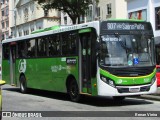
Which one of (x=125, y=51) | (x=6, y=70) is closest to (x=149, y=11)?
(x=6, y=70)

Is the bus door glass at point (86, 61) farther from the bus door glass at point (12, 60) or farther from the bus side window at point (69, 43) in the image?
the bus door glass at point (12, 60)

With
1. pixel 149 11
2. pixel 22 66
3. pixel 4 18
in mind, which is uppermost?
pixel 4 18

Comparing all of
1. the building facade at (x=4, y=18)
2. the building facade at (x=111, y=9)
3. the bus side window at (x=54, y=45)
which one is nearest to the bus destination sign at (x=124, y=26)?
the bus side window at (x=54, y=45)

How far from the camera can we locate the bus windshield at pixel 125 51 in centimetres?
1356

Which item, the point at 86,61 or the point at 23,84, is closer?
the point at 86,61

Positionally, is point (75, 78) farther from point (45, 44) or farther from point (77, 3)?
point (77, 3)

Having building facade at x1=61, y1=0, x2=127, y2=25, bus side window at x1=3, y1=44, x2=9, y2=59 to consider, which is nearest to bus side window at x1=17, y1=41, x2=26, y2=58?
bus side window at x1=3, y1=44, x2=9, y2=59

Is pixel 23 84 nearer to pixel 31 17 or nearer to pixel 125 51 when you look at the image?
pixel 125 51

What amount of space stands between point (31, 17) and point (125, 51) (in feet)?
213

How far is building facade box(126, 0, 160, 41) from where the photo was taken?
37062mm

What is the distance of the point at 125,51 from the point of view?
13672 millimetres

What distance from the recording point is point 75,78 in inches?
594

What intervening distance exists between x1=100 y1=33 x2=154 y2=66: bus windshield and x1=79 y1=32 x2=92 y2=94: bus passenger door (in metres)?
0.80

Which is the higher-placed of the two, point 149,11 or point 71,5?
point 71,5
